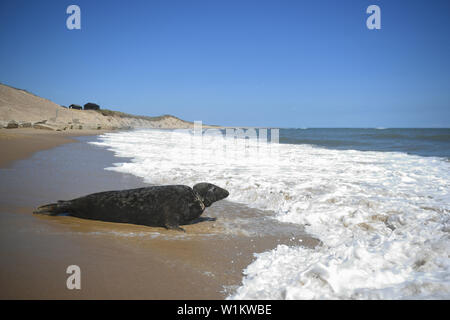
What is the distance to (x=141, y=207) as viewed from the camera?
405cm

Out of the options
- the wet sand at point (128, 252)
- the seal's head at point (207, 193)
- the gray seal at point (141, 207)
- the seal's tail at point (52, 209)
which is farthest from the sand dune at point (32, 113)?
the seal's head at point (207, 193)

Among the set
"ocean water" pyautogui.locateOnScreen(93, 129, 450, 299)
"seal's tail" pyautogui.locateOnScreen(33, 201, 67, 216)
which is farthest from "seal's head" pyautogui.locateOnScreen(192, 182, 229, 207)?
"seal's tail" pyautogui.locateOnScreen(33, 201, 67, 216)

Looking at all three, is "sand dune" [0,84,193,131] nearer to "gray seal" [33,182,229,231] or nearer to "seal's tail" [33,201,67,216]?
"seal's tail" [33,201,67,216]

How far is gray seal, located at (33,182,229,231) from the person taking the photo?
4.01 m

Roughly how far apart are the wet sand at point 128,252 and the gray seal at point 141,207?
154mm

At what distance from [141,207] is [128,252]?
1.13 meters

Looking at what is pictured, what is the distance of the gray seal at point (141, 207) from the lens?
401 centimetres

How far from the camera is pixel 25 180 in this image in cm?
614

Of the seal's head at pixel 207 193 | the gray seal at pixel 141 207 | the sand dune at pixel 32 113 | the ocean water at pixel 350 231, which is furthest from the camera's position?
the sand dune at pixel 32 113

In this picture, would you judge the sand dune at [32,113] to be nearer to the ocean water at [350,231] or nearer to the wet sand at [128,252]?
the wet sand at [128,252]

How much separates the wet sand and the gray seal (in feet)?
0.51

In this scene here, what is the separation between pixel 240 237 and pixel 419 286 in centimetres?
194

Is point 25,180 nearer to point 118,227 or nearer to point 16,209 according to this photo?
point 16,209

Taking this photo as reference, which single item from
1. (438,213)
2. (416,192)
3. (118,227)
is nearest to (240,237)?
A: (118,227)
